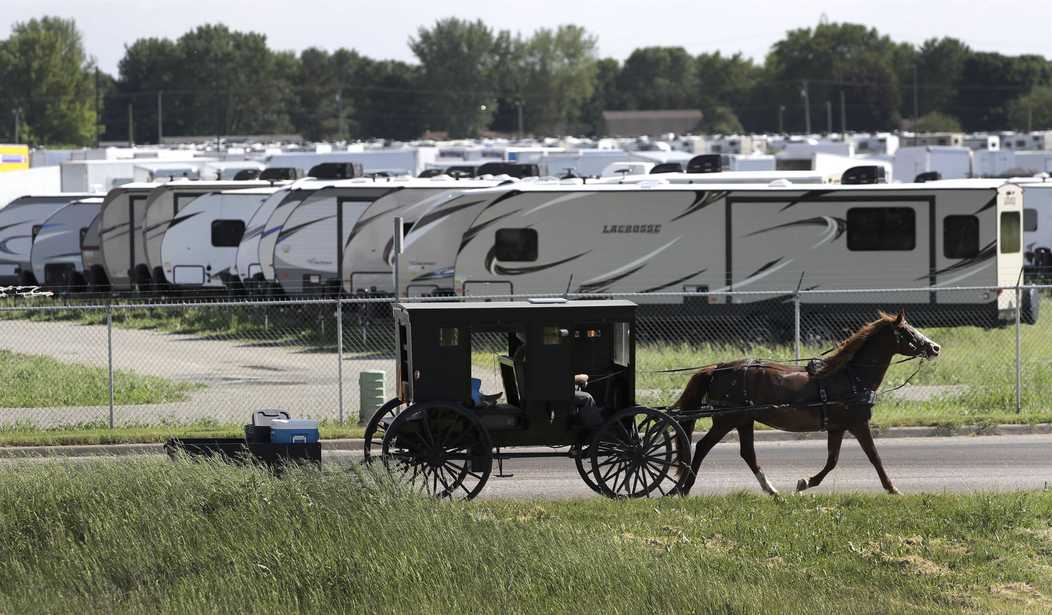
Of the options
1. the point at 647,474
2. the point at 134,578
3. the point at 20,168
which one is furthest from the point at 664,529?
the point at 20,168

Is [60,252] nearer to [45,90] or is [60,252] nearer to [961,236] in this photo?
[961,236]

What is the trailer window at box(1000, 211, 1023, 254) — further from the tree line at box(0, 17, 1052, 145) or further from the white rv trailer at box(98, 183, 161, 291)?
the tree line at box(0, 17, 1052, 145)

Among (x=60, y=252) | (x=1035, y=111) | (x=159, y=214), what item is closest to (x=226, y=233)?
(x=159, y=214)

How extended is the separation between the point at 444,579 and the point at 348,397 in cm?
1294

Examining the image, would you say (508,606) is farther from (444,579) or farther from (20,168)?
(20,168)

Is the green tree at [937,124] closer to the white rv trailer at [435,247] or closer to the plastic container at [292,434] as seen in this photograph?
the white rv trailer at [435,247]

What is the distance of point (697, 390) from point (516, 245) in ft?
47.2

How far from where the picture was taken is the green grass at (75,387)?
22.2m

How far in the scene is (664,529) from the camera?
42.4 feet

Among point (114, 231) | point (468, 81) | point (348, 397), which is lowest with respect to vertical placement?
point (348, 397)

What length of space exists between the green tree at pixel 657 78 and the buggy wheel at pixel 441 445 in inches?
6219

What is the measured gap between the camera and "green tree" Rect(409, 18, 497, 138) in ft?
514

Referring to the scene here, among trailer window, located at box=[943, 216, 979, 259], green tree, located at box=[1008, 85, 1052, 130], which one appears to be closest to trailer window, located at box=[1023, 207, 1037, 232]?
trailer window, located at box=[943, 216, 979, 259]

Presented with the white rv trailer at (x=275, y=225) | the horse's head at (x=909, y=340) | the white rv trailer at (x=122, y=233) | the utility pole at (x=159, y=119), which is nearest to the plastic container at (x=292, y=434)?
the horse's head at (x=909, y=340)
